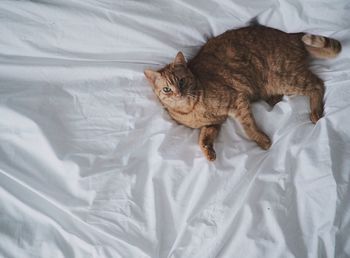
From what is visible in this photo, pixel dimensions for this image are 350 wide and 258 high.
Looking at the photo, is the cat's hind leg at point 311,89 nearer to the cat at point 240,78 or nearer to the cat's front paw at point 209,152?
the cat at point 240,78

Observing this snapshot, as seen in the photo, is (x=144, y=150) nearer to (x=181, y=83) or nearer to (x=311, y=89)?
(x=181, y=83)

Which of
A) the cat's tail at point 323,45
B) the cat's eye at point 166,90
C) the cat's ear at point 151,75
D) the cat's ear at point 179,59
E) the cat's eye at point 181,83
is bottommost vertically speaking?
the cat's eye at point 166,90

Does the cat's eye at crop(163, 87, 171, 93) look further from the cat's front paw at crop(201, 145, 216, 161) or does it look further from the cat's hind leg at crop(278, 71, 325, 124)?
the cat's hind leg at crop(278, 71, 325, 124)

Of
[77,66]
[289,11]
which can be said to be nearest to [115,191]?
[77,66]

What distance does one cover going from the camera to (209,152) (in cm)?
121

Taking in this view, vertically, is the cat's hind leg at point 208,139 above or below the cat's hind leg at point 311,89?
below

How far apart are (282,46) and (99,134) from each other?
0.95m

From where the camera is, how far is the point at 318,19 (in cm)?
124

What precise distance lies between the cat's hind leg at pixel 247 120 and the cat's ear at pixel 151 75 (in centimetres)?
39

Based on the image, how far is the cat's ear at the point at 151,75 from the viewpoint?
1.25 m

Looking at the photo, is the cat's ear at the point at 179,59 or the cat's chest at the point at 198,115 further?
the cat's chest at the point at 198,115

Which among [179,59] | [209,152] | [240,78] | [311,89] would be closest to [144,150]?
[209,152]

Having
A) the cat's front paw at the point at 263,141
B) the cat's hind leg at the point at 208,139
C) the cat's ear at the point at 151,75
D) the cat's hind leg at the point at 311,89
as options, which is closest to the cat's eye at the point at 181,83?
the cat's ear at the point at 151,75

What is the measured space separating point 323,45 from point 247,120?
1.47 ft
